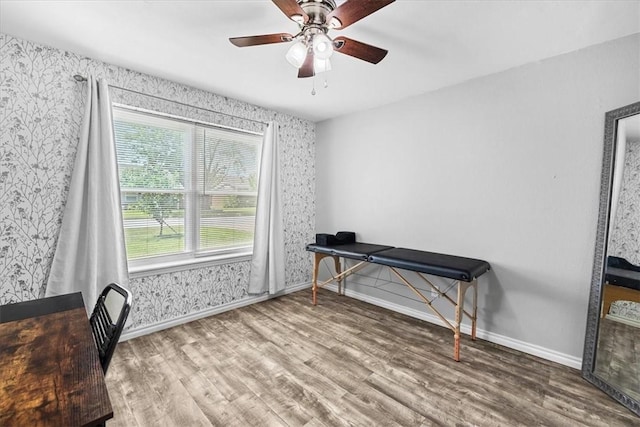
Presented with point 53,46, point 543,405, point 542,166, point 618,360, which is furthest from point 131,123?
point 618,360

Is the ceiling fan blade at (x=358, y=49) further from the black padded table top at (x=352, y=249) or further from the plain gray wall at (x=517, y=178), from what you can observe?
the black padded table top at (x=352, y=249)

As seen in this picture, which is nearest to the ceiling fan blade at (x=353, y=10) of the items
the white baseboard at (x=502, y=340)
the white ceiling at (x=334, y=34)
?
the white ceiling at (x=334, y=34)

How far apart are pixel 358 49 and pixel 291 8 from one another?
0.45 meters

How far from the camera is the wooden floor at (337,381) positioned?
63.5 inches

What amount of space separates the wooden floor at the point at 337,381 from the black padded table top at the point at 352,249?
69cm

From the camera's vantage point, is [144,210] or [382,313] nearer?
[144,210]

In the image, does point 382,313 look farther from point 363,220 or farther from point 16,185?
point 16,185

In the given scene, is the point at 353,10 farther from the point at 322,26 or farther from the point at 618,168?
A: the point at 618,168

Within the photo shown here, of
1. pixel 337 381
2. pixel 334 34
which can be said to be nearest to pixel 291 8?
pixel 334 34

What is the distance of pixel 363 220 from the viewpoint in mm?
3506

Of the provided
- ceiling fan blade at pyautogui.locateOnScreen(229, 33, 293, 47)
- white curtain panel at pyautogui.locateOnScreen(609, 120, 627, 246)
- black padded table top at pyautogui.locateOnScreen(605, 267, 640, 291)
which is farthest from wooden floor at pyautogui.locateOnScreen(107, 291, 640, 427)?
ceiling fan blade at pyautogui.locateOnScreen(229, 33, 293, 47)

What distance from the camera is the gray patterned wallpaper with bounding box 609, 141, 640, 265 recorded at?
1.74 meters

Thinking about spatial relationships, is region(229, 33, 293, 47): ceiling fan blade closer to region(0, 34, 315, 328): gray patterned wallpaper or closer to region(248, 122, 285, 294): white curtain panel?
region(0, 34, 315, 328): gray patterned wallpaper

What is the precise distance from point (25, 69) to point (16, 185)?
2.70 feet
